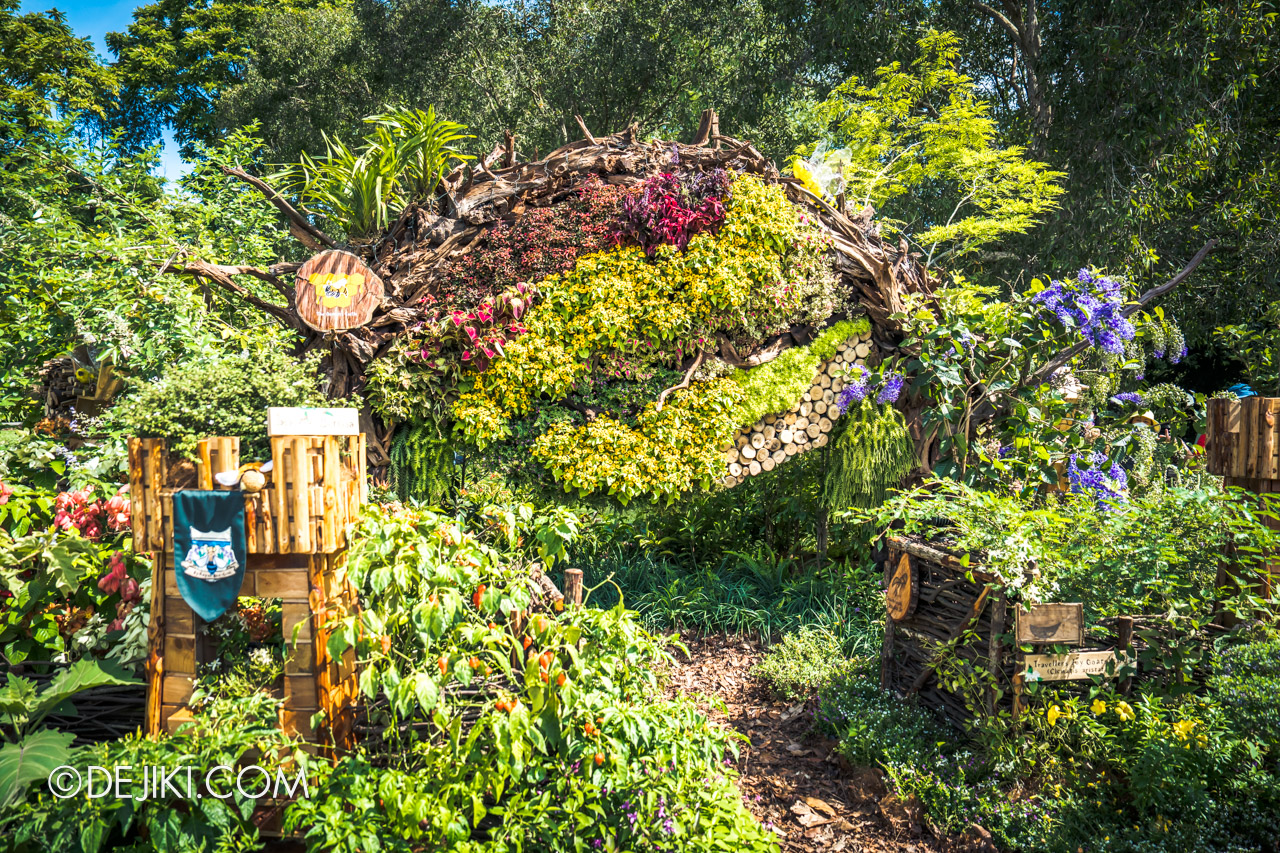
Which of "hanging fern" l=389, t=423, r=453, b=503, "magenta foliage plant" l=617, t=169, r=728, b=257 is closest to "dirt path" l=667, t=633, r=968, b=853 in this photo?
"hanging fern" l=389, t=423, r=453, b=503

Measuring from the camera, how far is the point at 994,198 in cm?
937

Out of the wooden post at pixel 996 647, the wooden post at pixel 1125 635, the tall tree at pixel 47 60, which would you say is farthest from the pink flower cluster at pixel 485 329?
the tall tree at pixel 47 60

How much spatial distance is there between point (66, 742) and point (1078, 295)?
5.54m

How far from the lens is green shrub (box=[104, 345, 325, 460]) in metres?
3.61

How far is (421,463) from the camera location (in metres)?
4.56

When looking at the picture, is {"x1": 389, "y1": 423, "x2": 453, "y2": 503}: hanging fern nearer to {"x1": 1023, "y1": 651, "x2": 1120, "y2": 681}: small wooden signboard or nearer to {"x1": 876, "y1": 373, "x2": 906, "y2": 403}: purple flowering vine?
{"x1": 876, "y1": 373, "x2": 906, "y2": 403}: purple flowering vine

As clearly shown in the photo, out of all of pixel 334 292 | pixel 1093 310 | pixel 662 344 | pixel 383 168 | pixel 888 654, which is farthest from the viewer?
pixel 662 344

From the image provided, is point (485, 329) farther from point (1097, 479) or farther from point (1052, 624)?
point (1097, 479)

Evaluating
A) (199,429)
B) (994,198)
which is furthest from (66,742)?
(994,198)

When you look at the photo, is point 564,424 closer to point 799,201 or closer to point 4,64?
point 799,201

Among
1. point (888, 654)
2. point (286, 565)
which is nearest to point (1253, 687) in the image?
point (888, 654)

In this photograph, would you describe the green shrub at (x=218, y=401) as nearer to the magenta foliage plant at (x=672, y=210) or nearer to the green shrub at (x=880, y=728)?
the magenta foliage plant at (x=672, y=210)

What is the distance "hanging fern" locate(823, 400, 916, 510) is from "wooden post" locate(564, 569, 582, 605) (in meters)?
2.69
